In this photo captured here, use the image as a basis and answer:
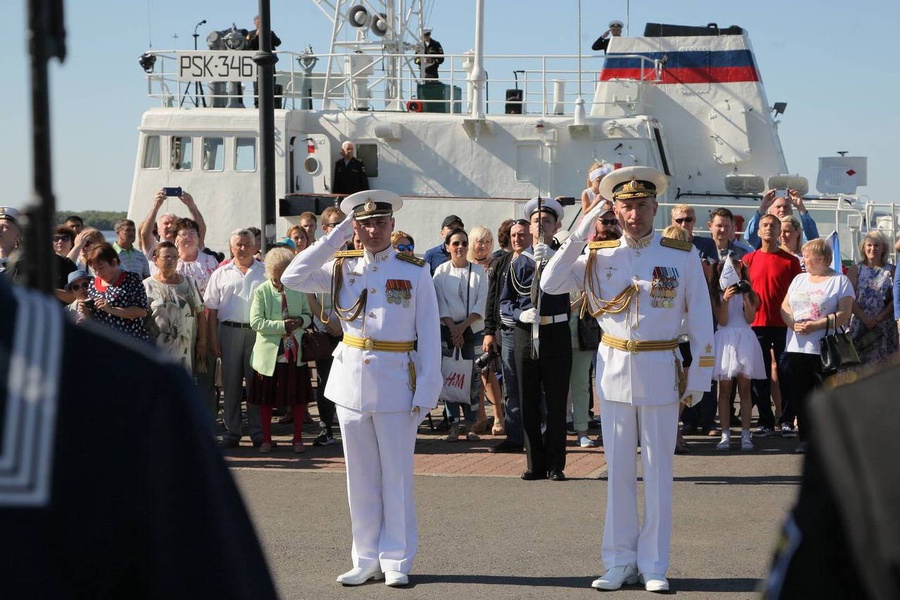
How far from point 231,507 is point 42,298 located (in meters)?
0.29

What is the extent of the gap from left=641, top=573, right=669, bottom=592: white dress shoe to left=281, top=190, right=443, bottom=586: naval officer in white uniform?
1248 mm

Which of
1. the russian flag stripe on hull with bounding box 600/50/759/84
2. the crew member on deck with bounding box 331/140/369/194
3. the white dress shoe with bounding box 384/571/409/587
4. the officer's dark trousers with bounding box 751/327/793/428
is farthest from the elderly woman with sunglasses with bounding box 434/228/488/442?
the russian flag stripe on hull with bounding box 600/50/759/84

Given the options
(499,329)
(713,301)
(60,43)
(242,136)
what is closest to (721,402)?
(713,301)

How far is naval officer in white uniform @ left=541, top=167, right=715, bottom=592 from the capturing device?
20.9 feet

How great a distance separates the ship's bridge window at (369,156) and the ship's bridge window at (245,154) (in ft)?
5.80

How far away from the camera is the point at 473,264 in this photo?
11.3 meters

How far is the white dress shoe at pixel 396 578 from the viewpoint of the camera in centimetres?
636

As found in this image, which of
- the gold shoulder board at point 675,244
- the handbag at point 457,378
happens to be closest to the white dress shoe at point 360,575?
the gold shoulder board at point 675,244

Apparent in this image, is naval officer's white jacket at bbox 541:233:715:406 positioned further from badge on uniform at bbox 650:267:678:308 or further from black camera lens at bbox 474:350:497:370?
black camera lens at bbox 474:350:497:370

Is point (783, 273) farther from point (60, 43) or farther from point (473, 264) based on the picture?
point (60, 43)

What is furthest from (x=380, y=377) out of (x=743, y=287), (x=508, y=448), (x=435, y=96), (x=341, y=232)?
(x=435, y=96)

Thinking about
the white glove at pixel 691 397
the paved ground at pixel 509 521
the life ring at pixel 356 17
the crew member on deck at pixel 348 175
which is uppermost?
the life ring at pixel 356 17

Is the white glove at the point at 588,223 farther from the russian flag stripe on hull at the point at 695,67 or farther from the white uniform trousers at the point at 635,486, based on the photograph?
the russian flag stripe on hull at the point at 695,67

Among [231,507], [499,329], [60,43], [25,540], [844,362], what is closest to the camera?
[25,540]
